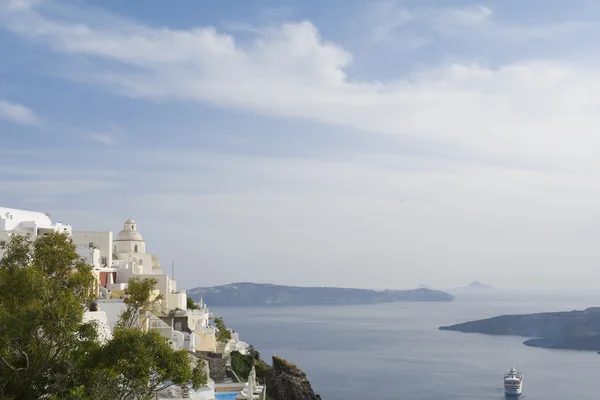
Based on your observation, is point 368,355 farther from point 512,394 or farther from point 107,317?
point 107,317

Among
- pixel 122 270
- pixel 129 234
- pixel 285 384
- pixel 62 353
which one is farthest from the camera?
pixel 129 234

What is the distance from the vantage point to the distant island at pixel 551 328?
404ft

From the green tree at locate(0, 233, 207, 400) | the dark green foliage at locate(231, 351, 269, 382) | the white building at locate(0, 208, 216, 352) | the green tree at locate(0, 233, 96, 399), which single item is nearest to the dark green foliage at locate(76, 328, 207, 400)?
the green tree at locate(0, 233, 207, 400)

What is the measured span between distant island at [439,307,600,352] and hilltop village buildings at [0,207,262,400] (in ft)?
322

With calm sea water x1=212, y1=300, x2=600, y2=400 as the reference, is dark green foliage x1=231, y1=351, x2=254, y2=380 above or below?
above

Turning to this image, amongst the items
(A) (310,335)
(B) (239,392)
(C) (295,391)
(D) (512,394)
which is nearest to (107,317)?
(B) (239,392)

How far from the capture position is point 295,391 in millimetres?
36562

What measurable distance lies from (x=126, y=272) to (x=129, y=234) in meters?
7.37

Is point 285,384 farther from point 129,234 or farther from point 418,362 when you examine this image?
point 418,362

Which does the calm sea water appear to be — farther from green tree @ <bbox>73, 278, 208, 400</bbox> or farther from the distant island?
green tree @ <bbox>73, 278, 208, 400</bbox>

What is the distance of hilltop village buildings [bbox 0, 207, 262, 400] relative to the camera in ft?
99.7

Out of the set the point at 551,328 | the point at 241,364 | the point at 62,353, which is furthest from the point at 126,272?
the point at 551,328

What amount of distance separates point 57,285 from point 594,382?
76717 mm

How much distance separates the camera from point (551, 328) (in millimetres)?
135750
